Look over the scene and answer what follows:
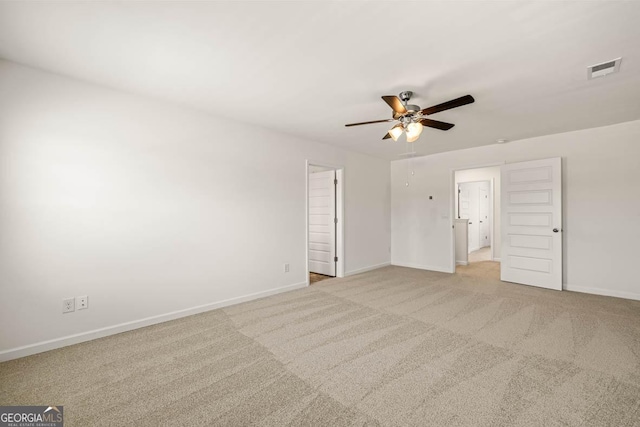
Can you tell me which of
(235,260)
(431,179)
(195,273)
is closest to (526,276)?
(431,179)

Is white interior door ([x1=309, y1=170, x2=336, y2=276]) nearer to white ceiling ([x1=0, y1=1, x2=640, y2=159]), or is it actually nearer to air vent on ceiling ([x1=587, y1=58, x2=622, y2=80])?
white ceiling ([x1=0, y1=1, x2=640, y2=159])

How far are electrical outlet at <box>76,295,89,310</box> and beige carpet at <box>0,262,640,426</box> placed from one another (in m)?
0.36

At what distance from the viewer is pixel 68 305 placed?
97.7 inches

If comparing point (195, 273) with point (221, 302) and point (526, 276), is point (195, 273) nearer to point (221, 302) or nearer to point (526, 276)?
point (221, 302)

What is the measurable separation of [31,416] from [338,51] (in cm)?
319

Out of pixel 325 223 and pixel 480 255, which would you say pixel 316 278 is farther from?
pixel 480 255

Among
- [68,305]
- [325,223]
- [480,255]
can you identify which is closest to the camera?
[68,305]

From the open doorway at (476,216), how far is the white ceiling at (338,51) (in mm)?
3752

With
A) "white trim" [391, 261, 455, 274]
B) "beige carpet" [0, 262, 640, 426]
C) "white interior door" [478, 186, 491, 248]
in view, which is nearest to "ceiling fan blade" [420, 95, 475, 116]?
"beige carpet" [0, 262, 640, 426]

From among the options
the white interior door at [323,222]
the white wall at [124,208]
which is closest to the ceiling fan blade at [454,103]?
the white wall at [124,208]

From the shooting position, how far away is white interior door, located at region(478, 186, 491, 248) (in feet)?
27.8

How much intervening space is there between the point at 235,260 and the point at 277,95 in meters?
2.16

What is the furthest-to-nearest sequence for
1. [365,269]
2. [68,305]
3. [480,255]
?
[480,255], [365,269], [68,305]

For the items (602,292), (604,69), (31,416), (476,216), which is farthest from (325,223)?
(476,216)
